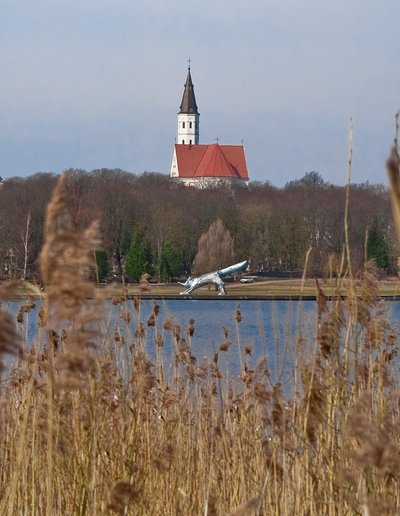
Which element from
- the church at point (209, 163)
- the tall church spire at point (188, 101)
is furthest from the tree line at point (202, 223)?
the tall church spire at point (188, 101)

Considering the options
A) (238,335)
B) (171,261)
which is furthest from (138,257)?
(238,335)

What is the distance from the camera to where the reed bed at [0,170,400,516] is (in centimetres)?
176

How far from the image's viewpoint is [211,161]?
10556cm

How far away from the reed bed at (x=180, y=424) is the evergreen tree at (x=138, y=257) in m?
37.5

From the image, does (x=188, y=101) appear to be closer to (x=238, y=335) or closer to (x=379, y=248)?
(x=379, y=248)

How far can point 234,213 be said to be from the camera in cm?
5953

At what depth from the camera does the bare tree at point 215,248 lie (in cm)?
5219

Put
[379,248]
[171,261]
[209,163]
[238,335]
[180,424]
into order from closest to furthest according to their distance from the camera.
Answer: [180,424] < [238,335] < [379,248] < [171,261] < [209,163]

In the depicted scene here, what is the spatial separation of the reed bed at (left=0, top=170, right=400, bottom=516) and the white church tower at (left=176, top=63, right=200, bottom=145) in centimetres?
11945

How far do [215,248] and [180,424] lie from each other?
48008 mm

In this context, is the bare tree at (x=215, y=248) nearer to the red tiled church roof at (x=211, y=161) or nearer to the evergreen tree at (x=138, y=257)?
the evergreen tree at (x=138, y=257)

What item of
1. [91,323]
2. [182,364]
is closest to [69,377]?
[91,323]

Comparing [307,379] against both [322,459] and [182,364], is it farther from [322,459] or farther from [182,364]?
[182,364]

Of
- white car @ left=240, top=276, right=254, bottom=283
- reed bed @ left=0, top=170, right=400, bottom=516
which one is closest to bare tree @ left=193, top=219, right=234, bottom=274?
white car @ left=240, top=276, right=254, bottom=283
